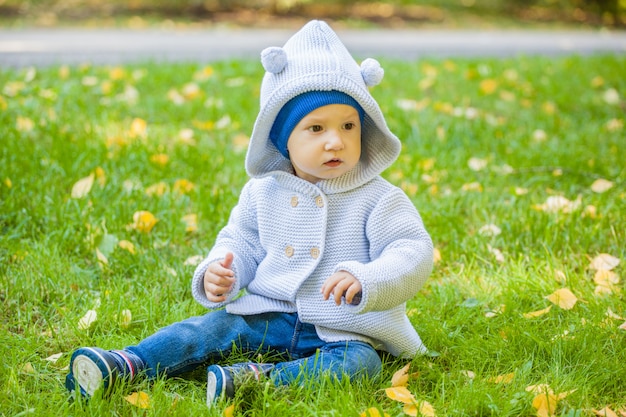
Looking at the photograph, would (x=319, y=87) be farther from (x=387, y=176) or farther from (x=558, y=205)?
(x=387, y=176)

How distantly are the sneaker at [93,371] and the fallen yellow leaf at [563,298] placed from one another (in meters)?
1.37

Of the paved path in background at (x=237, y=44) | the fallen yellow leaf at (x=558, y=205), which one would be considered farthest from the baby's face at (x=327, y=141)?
the paved path in background at (x=237, y=44)

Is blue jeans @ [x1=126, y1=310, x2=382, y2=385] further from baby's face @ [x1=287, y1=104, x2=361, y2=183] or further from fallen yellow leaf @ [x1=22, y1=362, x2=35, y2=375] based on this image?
baby's face @ [x1=287, y1=104, x2=361, y2=183]

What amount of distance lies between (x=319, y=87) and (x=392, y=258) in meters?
0.49

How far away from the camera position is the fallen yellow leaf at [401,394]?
6.43 feet

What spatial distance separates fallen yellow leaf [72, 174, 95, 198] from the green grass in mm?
37

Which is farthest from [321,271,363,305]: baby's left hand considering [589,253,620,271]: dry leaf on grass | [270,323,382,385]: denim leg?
[589,253,620,271]: dry leaf on grass

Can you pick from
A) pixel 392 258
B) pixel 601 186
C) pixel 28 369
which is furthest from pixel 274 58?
pixel 601 186

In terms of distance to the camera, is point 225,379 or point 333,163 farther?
point 333,163

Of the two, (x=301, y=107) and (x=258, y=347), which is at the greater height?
(x=301, y=107)

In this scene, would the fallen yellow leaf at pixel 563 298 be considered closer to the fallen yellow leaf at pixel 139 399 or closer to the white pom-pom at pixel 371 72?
the white pom-pom at pixel 371 72

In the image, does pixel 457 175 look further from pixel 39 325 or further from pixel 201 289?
pixel 39 325

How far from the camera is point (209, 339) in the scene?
2.20 meters

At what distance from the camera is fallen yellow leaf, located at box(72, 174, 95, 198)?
3309 mm
